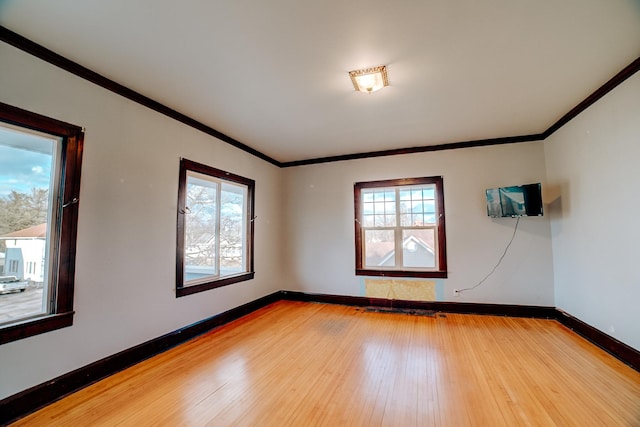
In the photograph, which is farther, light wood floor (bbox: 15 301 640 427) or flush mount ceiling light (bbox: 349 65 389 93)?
flush mount ceiling light (bbox: 349 65 389 93)

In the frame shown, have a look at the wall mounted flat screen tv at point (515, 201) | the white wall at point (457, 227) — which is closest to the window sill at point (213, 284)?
the white wall at point (457, 227)

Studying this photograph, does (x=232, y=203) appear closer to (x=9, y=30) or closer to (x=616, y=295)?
(x=9, y=30)

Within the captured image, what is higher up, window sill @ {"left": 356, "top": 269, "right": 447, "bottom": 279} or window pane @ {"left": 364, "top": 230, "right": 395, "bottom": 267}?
window pane @ {"left": 364, "top": 230, "right": 395, "bottom": 267}

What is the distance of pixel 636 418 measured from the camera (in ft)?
6.38

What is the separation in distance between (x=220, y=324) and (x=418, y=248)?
335 centimetres

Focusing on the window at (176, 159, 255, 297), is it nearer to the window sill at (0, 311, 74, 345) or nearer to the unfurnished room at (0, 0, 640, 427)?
the unfurnished room at (0, 0, 640, 427)

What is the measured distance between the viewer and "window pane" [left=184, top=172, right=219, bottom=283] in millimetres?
3614

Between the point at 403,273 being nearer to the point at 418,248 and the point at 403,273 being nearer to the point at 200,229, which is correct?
the point at 418,248

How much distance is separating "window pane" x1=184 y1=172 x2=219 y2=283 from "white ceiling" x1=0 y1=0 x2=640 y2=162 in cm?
91

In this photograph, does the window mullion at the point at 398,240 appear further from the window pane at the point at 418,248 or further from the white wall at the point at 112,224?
the white wall at the point at 112,224

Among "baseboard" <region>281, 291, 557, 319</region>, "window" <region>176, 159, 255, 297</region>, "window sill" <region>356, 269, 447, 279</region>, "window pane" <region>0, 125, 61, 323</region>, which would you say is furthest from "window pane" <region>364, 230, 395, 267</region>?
"window pane" <region>0, 125, 61, 323</region>

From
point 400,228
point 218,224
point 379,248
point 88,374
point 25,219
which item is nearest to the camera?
point 25,219

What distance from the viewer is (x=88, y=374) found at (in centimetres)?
243

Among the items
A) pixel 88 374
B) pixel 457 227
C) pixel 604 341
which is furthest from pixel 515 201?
pixel 88 374
